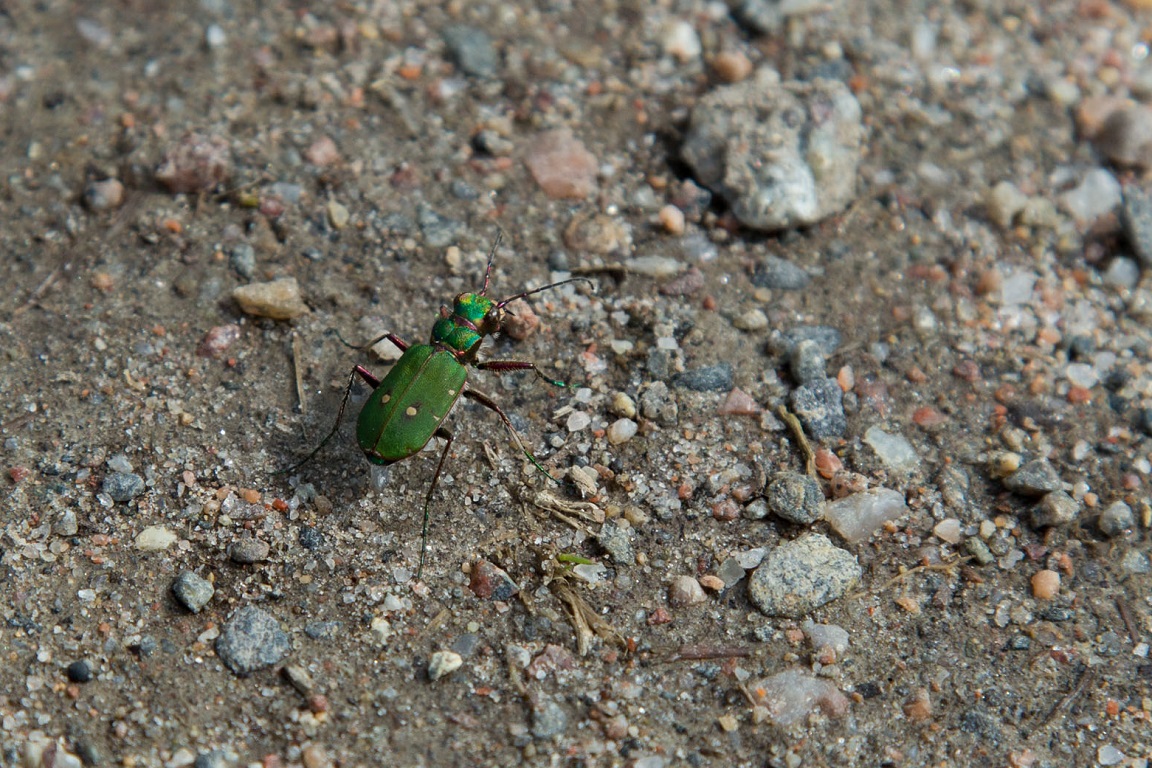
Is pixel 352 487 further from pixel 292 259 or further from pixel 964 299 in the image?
pixel 964 299

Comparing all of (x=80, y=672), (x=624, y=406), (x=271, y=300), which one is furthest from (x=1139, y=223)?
(x=80, y=672)

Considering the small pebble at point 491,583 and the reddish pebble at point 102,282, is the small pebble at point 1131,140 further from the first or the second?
the reddish pebble at point 102,282

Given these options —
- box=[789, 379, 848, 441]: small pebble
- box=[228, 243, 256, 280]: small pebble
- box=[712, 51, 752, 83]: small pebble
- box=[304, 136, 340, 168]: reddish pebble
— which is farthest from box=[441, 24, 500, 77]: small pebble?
box=[789, 379, 848, 441]: small pebble

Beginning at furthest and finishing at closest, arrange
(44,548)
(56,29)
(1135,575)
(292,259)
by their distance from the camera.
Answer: (56,29), (292,259), (1135,575), (44,548)

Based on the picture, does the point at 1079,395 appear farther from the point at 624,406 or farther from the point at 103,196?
the point at 103,196

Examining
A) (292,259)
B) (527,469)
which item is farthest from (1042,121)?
(292,259)

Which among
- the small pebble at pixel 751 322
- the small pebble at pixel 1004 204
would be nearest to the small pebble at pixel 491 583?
the small pebble at pixel 751 322
